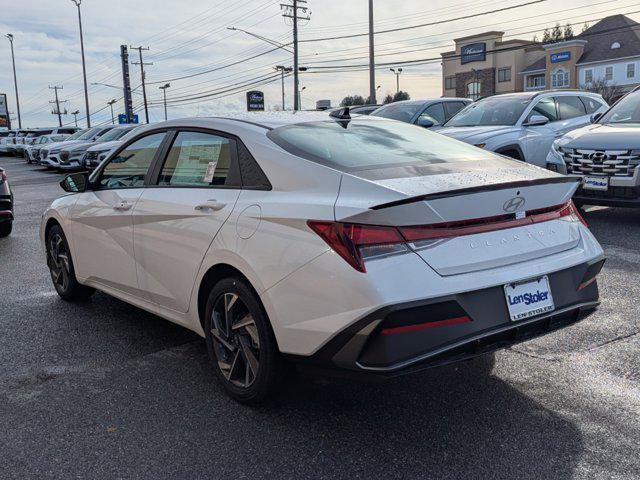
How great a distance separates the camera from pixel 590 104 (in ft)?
38.1

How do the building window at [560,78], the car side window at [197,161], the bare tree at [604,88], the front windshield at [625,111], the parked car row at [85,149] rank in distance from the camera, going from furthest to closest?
the building window at [560,78], the bare tree at [604,88], the parked car row at [85,149], the front windshield at [625,111], the car side window at [197,161]

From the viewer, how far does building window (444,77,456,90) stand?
7450 cm

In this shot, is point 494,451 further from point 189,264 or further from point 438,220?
point 189,264

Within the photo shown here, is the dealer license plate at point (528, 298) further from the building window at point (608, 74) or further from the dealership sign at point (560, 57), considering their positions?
the dealership sign at point (560, 57)

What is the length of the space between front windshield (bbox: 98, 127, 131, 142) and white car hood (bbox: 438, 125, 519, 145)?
16035 millimetres

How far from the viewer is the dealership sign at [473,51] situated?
6900 cm

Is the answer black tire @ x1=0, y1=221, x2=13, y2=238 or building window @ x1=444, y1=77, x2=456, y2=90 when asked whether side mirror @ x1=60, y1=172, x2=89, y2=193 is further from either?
building window @ x1=444, y1=77, x2=456, y2=90

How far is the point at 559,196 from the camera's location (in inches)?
135

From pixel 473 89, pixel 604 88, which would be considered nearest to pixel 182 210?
pixel 604 88

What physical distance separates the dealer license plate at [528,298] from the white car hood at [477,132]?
6.73 meters

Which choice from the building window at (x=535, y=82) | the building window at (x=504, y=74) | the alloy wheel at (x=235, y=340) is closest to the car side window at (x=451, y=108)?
the alloy wheel at (x=235, y=340)

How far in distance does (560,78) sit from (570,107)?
5781cm

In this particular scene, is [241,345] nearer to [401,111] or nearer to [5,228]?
[5,228]

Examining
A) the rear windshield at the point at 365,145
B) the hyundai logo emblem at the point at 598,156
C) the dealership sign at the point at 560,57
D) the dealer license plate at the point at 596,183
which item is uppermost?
the dealership sign at the point at 560,57
